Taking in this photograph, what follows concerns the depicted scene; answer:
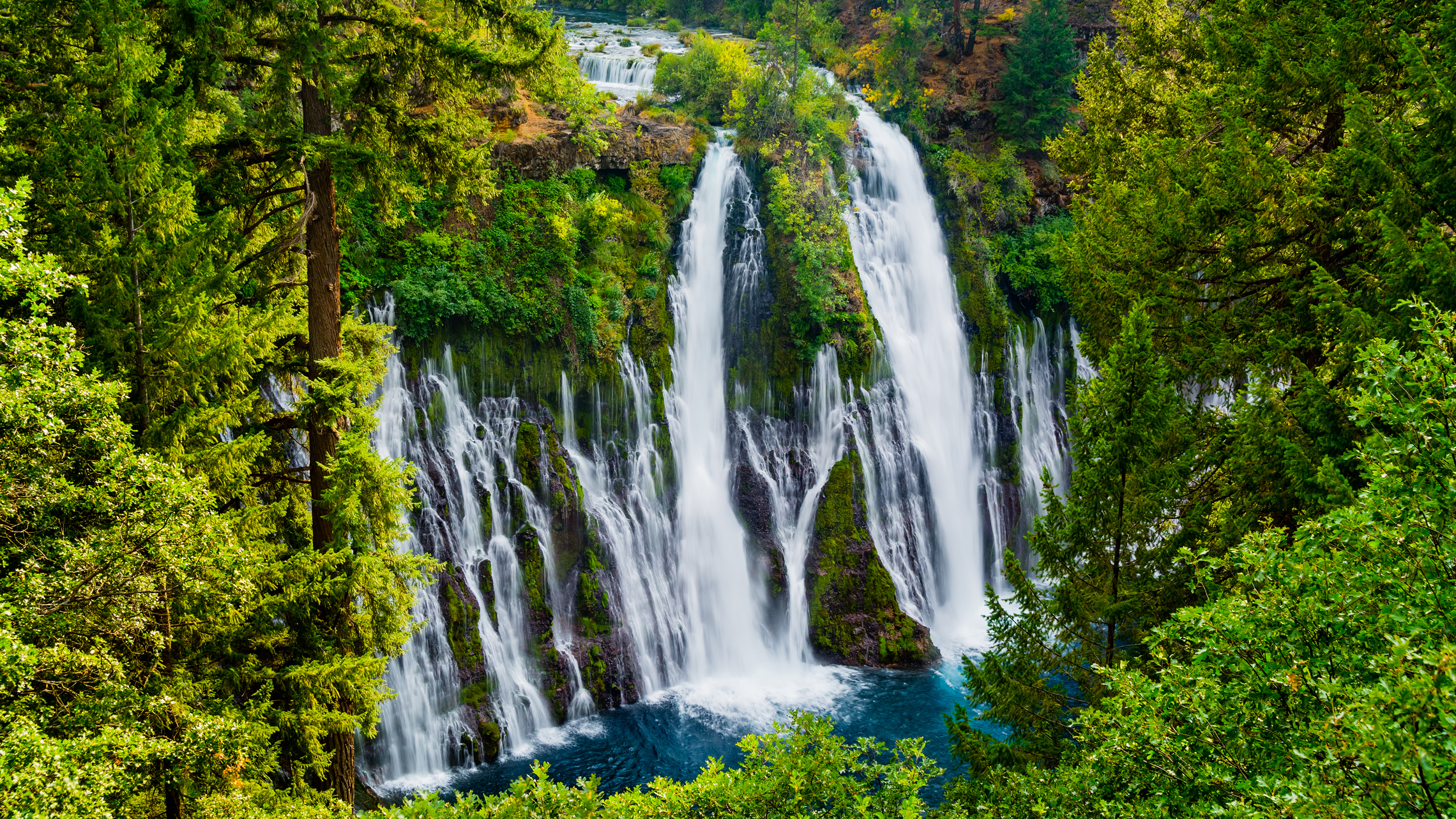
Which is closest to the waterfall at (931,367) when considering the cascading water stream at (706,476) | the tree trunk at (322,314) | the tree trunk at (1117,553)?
the cascading water stream at (706,476)

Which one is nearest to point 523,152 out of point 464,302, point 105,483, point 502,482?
point 464,302

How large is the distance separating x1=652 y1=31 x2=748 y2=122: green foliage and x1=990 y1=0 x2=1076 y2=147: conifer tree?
10.2 m

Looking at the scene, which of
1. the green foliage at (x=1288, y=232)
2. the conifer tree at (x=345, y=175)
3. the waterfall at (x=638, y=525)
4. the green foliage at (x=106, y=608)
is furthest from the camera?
the waterfall at (x=638, y=525)

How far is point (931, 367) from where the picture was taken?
2394cm

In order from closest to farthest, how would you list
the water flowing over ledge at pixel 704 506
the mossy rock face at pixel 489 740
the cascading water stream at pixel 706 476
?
the mossy rock face at pixel 489 740 < the water flowing over ledge at pixel 704 506 < the cascading water stream at pixel 706 476

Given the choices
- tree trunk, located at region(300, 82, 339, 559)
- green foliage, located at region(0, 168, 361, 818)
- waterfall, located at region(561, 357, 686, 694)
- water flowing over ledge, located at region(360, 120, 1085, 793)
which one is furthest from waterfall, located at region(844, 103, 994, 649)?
green foliage, located at region(0, 168, 361, 818)

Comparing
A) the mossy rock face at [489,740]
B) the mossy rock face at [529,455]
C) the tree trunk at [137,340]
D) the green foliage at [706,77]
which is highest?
the green foliage at [706,77]

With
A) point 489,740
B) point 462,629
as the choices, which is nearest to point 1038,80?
point 462,629

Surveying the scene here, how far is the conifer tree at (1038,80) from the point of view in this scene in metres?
28.1

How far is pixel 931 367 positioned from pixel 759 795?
19.1 metres

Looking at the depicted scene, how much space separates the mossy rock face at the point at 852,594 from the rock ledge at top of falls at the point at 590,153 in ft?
35.2

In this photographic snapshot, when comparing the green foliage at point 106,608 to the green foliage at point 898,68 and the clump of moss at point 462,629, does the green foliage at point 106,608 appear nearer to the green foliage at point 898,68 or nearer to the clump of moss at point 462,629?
the clump of moss at point 462,629

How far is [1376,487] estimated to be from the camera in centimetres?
405

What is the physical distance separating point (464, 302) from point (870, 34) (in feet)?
83.1
